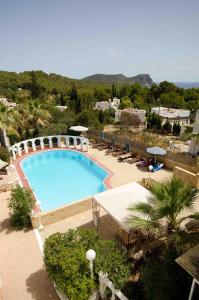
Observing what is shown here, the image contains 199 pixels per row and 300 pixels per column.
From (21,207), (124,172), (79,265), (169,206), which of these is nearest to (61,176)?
(124,172)

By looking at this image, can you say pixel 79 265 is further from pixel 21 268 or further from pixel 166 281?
pixel 21 268

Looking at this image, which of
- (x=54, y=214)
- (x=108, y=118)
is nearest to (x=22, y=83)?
(x=108, y=118)

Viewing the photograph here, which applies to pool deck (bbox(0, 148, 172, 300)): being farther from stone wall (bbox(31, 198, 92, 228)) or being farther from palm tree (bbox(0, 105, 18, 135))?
palm tree (bbox(0, 105, 18, 135))

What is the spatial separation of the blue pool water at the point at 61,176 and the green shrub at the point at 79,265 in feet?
23.7

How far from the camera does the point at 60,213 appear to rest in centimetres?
1059

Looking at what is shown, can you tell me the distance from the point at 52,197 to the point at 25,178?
10.8 ft

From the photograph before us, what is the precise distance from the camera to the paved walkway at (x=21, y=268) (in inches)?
275

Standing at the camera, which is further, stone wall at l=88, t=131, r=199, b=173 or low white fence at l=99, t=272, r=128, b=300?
stone wall at l=88, t=131, r=199, b=173

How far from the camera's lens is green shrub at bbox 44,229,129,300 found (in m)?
5.82

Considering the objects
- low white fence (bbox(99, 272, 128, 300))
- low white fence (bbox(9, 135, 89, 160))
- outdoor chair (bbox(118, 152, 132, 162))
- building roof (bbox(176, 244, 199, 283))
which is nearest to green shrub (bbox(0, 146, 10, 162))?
low white fence (bbox(9, 135, 89, 160))

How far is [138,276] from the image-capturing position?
277 inches

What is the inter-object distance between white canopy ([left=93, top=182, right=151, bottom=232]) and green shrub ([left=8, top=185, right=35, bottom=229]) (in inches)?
138

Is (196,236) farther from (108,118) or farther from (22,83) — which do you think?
(22,83)

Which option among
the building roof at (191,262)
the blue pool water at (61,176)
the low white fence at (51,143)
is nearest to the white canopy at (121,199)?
the building roof at (191,262)
